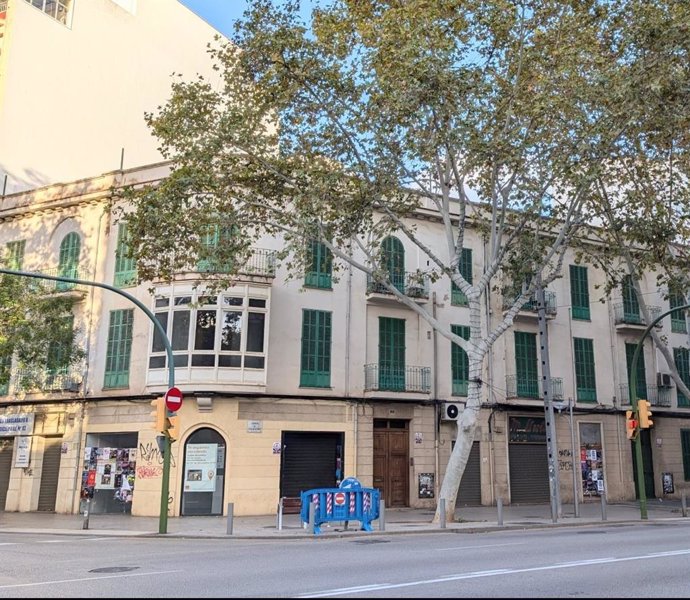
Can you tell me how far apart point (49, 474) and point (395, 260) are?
14640mm

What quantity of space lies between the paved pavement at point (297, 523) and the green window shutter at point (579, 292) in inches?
335

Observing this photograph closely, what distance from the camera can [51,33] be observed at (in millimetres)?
32812

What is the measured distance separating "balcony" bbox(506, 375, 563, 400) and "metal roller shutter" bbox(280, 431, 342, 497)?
7485mm

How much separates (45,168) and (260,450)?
54.2 feet

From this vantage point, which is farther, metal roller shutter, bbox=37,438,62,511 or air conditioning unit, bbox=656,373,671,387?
air conditioning unit, bbox=656,373,671,387

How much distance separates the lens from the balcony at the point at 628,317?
31263 mm

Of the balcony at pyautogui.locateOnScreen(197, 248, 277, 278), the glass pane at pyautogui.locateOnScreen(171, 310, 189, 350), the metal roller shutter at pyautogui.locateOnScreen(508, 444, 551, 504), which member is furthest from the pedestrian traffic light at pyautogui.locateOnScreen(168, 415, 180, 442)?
the metal roller shutter at pyautogui.locateOnScreen(508, 444, 551, 504)

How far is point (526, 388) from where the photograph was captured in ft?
93.8

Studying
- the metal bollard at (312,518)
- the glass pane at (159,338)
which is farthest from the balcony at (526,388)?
the metal bollard at (312,518)

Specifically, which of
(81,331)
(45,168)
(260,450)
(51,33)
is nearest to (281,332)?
(260,450)

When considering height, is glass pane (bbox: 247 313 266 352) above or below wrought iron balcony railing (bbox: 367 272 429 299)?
below

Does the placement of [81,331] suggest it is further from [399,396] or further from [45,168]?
[399,396]

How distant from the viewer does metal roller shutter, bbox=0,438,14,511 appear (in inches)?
1036

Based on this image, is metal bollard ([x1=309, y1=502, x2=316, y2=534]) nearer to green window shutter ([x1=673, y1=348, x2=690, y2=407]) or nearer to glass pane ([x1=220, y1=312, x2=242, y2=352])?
glass pane ([x1=220, y1=312, x2=242, y2=352])
